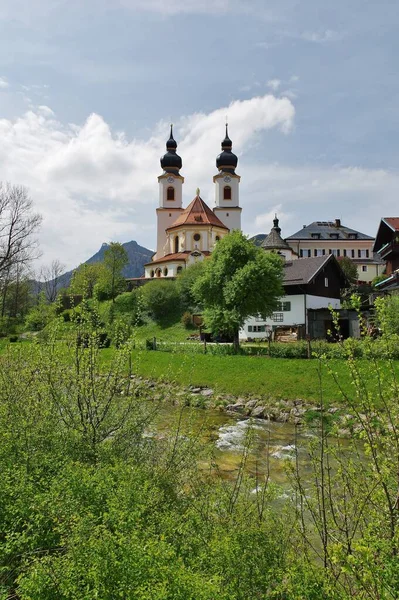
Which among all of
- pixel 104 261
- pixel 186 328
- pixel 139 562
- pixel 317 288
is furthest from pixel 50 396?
pixel 104 261

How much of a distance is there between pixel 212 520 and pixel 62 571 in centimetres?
185

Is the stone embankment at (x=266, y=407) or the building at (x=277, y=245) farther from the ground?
the building at (x=277, y=245)

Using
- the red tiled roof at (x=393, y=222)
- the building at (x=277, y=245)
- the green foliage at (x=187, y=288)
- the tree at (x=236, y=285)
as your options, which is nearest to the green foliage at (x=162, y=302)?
the green foliage at (x=187, y=288)

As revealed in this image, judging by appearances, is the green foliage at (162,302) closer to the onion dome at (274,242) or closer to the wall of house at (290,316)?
the wall of house at (290,316)

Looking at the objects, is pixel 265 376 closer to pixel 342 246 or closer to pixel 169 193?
pixel 169 193

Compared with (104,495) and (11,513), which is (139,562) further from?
(11,513)

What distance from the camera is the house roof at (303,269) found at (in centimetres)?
3656

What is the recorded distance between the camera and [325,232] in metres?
80.9

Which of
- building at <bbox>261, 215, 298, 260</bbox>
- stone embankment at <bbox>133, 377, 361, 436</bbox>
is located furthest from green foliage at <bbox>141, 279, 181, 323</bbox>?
stone embankment at <bbox>133, 377, 361, 436</bbox>

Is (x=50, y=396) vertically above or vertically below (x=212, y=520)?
above

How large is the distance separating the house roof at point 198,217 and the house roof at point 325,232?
57.5 feet

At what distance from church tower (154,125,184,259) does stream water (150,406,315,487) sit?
195 feet

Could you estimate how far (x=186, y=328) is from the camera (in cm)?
4391

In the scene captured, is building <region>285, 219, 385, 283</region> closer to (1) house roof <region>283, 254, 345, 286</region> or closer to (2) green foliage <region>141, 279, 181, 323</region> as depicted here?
(2) green foliage <region>141, 279, 181, 323</region>
